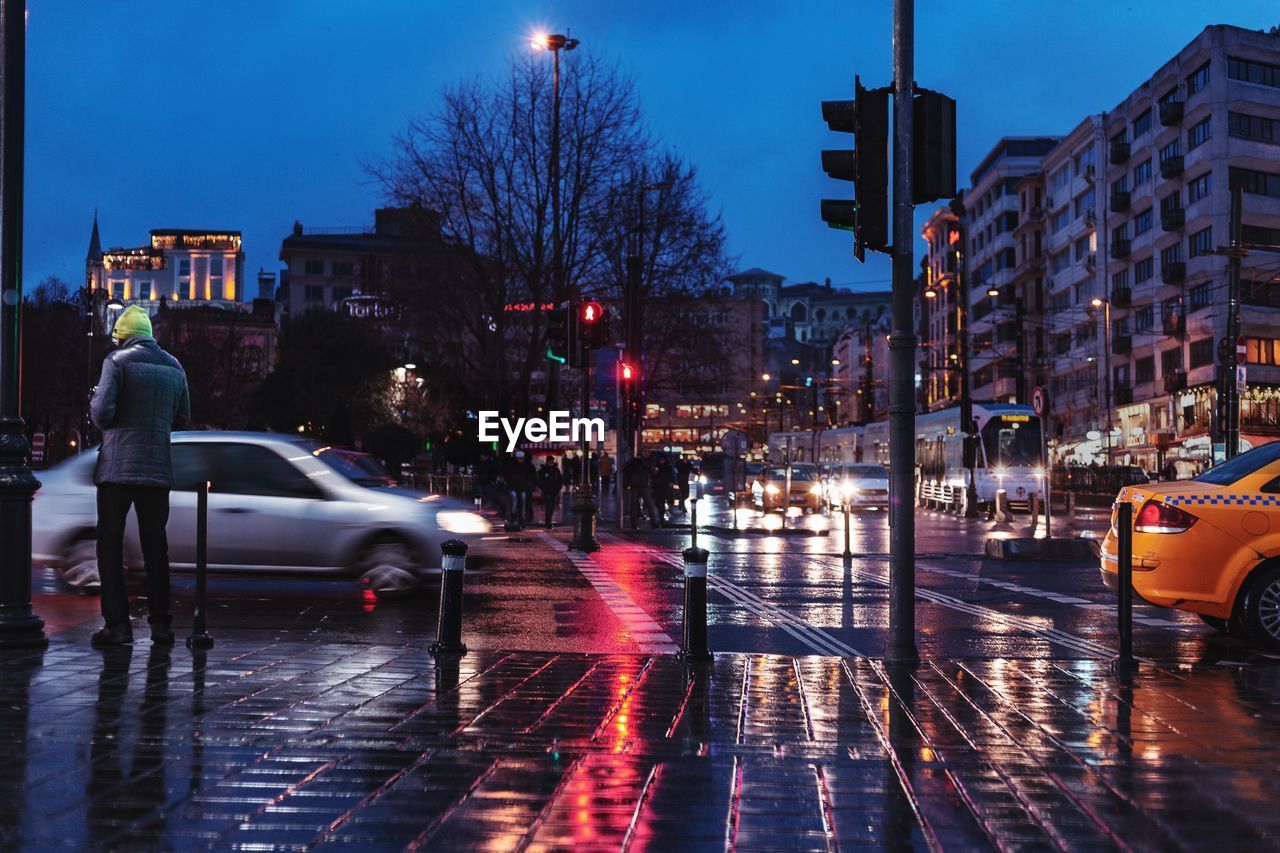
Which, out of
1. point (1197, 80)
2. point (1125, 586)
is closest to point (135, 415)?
point (1125, 586)

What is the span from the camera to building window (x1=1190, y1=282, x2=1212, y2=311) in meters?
68.7

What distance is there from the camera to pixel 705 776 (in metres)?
6.17

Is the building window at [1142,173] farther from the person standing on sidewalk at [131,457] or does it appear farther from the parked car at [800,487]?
the person standing on sidewalk at [131,457]

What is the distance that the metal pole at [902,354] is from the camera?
1002 cm

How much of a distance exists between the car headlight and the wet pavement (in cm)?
236

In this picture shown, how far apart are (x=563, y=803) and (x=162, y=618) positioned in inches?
210

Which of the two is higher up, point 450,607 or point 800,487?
point 800,487

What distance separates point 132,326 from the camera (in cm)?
1004

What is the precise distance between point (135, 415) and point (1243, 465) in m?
8.30

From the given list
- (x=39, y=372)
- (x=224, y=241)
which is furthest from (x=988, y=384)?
(x=224, y=241)

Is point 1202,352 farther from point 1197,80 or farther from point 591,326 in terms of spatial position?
point 591,326

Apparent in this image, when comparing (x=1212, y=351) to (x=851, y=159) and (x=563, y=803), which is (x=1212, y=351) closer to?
(x=851, y=159)

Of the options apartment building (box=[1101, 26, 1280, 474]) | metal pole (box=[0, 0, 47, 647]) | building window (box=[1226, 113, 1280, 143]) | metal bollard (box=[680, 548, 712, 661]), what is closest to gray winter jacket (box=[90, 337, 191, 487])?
metal pole (box=[0, 0, 47, 647])

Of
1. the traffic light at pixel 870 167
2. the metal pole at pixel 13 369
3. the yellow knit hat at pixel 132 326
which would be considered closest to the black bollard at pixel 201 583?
the metal pole at pixel 13 369
